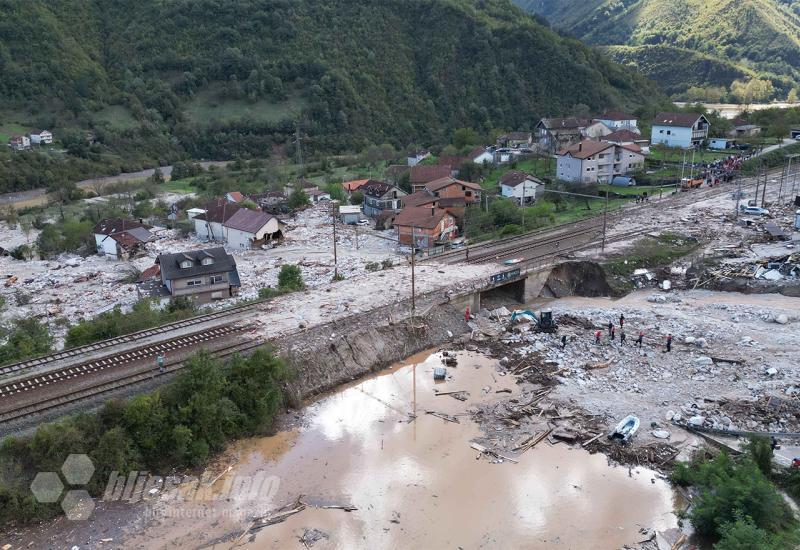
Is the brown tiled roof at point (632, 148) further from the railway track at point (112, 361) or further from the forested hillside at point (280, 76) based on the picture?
the railway track at point (112, 361)

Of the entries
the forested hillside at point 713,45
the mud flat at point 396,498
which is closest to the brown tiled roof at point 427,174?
the mud flat at point 396,498

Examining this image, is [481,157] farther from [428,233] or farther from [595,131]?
[428,233]

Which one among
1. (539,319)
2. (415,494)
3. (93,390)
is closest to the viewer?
(415,494)

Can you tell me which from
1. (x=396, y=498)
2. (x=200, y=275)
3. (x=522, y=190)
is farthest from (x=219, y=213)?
(x=396, y=498)

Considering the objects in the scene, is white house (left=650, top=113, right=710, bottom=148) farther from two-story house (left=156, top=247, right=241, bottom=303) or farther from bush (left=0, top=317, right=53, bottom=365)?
bush (left=0, top=317, right=53, bottom=365)

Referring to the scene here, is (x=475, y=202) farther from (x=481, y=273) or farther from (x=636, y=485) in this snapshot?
(x=636, y=485)
